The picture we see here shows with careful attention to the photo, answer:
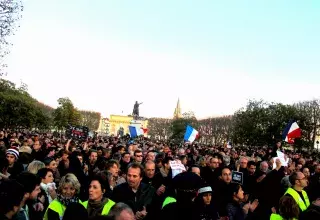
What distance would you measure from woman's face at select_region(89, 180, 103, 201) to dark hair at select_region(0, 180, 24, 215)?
1588 millimetres

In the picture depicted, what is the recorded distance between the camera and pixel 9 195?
3354 mm

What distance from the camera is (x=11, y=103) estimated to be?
4884 cm

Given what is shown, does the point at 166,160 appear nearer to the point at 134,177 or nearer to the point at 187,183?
the point at 134,177

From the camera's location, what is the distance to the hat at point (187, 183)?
148 inches

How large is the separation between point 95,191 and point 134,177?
81 cm

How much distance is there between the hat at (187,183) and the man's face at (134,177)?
1.92 metres

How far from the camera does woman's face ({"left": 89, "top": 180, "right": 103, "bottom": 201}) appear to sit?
500cm

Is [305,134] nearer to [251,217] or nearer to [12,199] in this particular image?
[251,217]

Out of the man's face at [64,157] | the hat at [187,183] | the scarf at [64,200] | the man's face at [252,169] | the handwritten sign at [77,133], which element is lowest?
the scarf at [64,200]

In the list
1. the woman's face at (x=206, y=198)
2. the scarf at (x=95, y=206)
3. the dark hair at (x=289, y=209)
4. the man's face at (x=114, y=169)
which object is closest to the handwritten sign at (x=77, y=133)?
the man's face at (x=114, y=169)

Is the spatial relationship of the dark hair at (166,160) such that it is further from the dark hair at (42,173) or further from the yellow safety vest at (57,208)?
the yellow safety vest at (57,208)

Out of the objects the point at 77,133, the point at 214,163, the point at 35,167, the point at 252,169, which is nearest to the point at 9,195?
the point at 35,167

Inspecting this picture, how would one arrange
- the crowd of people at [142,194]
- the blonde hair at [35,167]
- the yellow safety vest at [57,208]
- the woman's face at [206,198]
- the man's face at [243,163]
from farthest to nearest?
the man's face at [243,163] → the blonde hair at [35,167] → the woman's face at [206,198] → the yellow safety vest at [57,208] → the crowd of people at [142,194]

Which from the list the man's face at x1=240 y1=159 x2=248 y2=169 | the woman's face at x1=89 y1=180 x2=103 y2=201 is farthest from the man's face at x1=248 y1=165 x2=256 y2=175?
the woman's face at x1=89 y1=180 x2=103 y2=201
